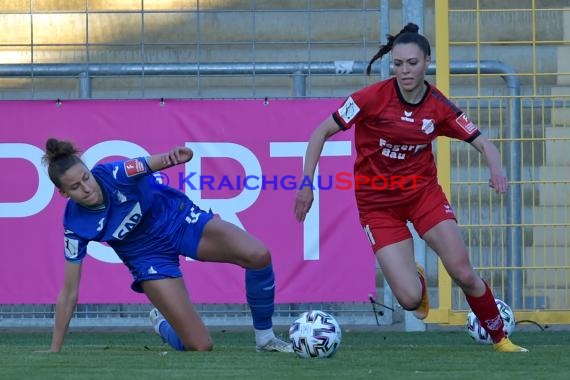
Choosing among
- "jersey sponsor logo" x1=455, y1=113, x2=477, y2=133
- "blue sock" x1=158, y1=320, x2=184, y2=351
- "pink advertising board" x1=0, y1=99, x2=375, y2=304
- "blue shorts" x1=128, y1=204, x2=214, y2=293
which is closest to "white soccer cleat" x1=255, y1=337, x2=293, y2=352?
"blue sock" x1=158, y1=320, x2=184, y2=351

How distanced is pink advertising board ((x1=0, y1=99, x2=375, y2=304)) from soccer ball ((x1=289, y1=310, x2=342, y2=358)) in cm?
252

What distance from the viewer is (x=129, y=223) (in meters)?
7.18

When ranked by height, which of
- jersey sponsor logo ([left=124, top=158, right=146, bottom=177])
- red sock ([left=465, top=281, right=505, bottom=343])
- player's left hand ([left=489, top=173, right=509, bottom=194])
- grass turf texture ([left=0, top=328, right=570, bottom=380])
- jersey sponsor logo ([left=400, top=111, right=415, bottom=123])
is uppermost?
jersey sponsor logo ([left=400, top=111, right=415, bottom=123])

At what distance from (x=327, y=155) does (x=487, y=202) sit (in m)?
1.23

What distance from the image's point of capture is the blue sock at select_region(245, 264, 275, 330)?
7.33 meters

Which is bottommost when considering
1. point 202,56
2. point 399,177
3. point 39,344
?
point 39,344

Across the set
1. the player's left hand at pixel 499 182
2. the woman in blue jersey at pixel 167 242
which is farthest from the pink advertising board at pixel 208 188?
the player's left hand at pixel 499 182

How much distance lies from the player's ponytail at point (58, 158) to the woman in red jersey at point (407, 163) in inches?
Answer: 48.8

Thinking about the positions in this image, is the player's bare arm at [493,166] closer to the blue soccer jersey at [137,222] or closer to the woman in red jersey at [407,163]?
the woman in red jersey at [407,163]

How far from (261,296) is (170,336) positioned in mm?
Result: 654

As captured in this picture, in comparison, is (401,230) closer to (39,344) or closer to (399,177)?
(399,177)

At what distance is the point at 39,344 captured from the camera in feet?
28.5

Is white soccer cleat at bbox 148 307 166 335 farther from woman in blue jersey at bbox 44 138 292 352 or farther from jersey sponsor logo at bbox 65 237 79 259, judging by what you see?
jersey sponsor logo at bbox 65 237 79 259

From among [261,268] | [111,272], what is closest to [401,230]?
[261,268]
